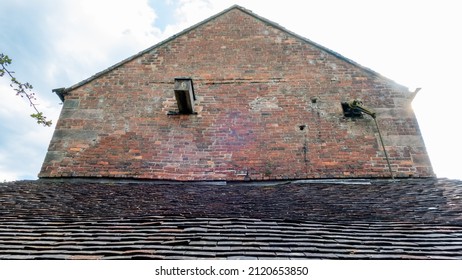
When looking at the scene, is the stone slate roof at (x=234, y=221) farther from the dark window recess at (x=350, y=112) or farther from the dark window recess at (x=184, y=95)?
the dark window recess at (x=184, y=95)

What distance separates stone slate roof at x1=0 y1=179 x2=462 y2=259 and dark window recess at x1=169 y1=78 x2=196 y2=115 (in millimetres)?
2205

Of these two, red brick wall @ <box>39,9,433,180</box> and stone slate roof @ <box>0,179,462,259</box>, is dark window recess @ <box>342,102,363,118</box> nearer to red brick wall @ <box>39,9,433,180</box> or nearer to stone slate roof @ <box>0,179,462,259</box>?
red brick wall @ <box>39,9,433,180</box>

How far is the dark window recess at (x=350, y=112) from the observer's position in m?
6.84

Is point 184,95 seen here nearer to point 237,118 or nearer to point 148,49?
point 237,118

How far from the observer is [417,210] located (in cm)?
409

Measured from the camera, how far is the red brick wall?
6281 mm

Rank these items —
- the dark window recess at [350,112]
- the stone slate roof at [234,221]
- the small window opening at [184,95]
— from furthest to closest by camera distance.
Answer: the dark window recess at [350,112], the small window opening at [184,95], the stone slate roof at [234,221]

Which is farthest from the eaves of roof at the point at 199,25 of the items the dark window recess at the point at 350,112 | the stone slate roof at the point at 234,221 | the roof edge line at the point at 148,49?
the stone slate roof at the point at 234,221

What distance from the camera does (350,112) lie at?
→ 22.6 feet

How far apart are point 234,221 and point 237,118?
152 inches

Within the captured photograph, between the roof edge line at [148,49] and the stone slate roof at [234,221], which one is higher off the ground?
the roof edge line at [148,49]

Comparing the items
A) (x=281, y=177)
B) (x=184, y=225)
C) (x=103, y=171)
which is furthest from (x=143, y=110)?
(x=184, y=225)

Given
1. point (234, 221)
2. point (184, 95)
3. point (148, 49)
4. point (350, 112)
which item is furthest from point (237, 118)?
point (234, 221)

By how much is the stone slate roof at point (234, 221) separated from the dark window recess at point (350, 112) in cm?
187
